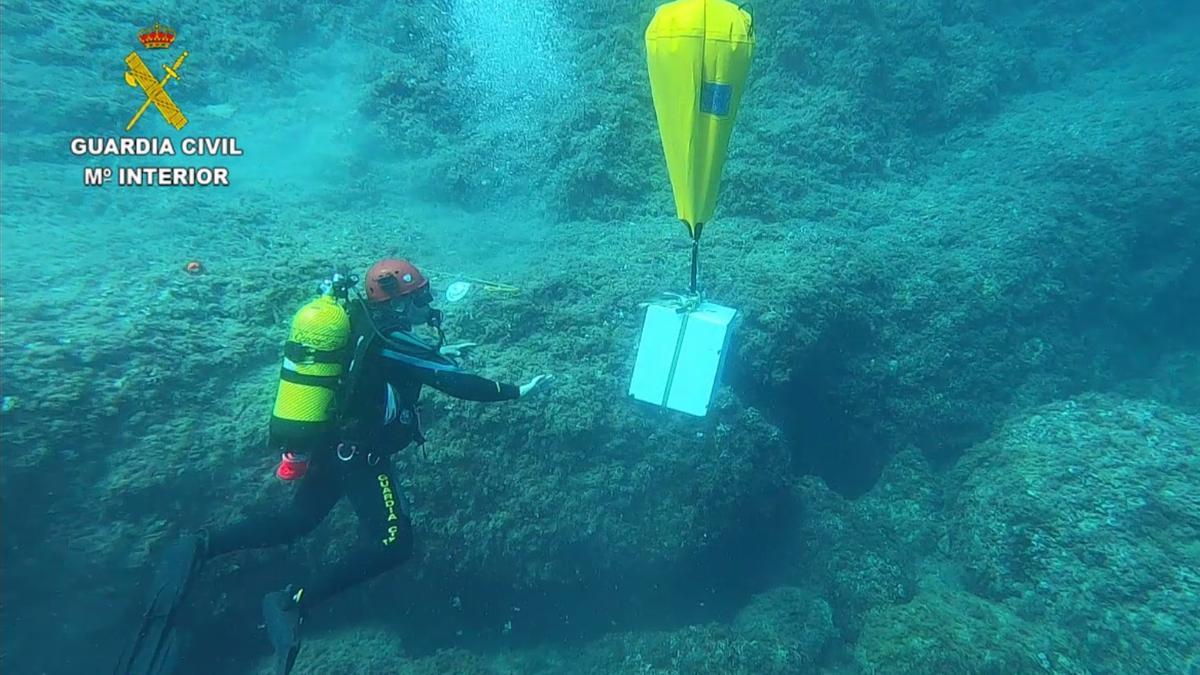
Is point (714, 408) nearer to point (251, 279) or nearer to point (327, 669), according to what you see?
point (327, 669)

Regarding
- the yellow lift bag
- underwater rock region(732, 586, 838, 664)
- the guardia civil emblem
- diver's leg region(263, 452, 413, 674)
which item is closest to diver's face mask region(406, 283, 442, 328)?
diver's leg region(263, 452, 413, 674)

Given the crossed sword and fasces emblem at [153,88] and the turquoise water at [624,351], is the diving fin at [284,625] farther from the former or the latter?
the crossed sword and fasces emblem at [153,88]

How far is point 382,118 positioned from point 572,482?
21.1ft

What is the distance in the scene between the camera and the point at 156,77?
7883 millimetres

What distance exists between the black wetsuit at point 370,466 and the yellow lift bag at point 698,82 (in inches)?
63.3

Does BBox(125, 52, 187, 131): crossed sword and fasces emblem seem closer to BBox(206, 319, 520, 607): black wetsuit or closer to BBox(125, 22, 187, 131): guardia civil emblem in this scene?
BBox(125, 22, 187, 131): guardia civil emblem

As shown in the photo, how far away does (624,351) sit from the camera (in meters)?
4.41

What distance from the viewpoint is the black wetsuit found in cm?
302

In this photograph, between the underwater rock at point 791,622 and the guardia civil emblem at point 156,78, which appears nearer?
the underwater rock at point 791,622

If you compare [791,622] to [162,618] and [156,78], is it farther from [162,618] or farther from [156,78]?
[156,78]

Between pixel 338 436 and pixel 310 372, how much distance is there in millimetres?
449

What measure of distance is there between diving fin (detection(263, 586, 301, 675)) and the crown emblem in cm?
851

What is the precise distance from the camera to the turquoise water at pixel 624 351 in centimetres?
362

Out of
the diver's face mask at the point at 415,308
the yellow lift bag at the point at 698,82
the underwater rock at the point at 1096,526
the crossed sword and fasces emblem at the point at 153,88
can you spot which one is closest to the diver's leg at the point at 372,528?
the diver's face mask at the point at 415,308
